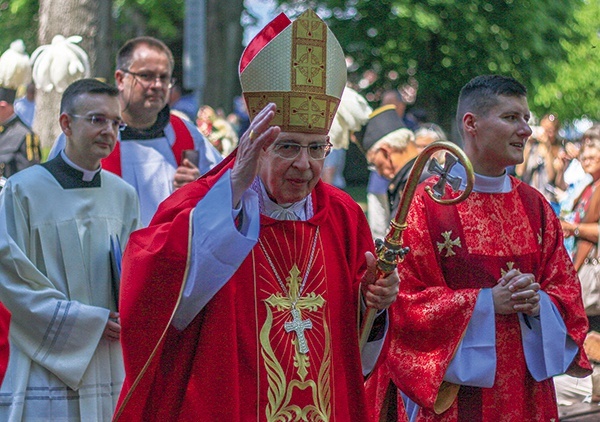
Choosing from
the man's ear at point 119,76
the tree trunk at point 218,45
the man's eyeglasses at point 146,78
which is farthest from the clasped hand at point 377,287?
the tree trunk at point 218,45

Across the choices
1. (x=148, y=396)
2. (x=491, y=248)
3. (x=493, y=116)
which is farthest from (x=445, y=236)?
(x=148, y=396)

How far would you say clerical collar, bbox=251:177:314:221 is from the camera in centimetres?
429

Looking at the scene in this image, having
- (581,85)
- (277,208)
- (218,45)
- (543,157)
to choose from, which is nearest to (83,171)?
(277,208)

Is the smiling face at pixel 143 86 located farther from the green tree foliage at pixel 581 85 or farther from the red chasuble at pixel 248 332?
the green tree foliage at pixel 581 85

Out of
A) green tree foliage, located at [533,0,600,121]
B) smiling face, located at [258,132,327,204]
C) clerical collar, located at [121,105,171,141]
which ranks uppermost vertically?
green tree foliage, located at [533,0,600,121]

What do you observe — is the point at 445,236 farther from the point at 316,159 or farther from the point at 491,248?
the point at 316,159

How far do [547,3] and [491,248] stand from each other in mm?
16174

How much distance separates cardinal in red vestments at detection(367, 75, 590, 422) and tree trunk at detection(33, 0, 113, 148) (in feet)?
19.1

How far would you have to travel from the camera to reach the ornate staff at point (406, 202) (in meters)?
4.23

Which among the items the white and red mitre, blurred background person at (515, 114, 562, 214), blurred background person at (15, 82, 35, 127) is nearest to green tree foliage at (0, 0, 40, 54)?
blurred background person at (15, 82, 35, 127)

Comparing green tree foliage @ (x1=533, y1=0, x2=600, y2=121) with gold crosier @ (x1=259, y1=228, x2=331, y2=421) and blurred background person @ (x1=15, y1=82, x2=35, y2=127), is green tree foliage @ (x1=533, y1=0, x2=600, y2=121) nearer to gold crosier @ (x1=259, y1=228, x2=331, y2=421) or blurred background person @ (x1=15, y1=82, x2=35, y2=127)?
blurred background person @ (x1=15, y1=82, x2=35, y2=127)

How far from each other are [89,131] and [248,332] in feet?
6.58

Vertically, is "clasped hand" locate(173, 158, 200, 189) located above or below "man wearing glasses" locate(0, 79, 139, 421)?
above

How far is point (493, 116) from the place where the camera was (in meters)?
5.28
